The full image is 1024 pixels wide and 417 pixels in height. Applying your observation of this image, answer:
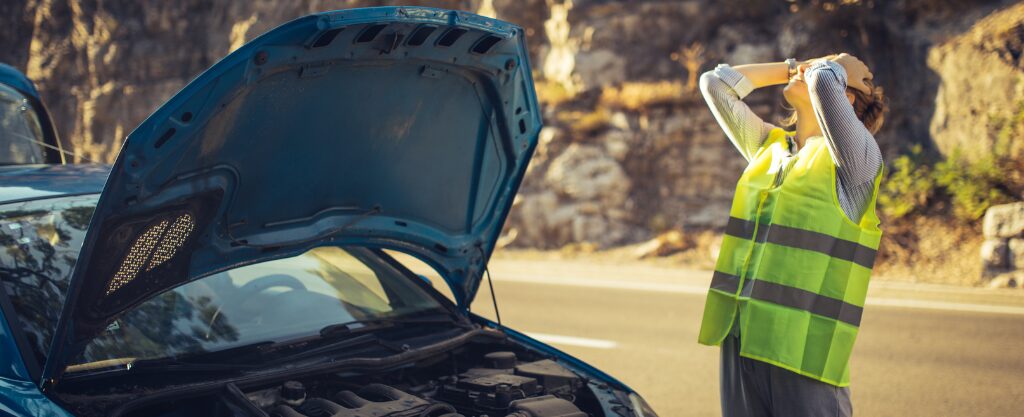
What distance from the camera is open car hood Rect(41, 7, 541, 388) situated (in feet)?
8.20

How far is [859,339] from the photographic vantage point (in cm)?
731

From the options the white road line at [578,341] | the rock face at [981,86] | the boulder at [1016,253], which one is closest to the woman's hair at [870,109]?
the white road line at [578,341]

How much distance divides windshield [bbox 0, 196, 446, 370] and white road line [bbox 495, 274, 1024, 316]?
659cm

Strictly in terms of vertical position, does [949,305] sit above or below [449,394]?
below

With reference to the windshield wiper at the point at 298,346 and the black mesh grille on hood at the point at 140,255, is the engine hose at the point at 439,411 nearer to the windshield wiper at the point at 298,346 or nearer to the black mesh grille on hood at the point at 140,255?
the windshield wiper at the point at 298,346

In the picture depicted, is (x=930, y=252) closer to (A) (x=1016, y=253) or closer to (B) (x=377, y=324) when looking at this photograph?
(A) (x=1016, y=253)

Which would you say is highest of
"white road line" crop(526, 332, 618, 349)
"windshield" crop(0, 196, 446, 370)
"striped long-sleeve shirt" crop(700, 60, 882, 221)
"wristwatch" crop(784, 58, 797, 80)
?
"wristwatch" crop(784, 58, 797, 80)

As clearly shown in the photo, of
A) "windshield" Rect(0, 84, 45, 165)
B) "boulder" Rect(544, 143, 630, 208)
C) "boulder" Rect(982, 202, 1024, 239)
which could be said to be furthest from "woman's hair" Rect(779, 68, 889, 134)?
"boulder" Rect(544, 143, 630, 208)

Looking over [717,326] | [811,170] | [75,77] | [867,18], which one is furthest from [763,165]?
[75,77]

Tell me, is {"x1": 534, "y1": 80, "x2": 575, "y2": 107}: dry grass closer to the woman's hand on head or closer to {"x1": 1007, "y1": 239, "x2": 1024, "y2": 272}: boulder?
{"x1": 1007, "y1": 239, "x2": 1024, "y2": 272}: boulder

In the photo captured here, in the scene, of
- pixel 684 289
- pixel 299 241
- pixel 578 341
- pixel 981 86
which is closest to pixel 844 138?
pixel 299 241

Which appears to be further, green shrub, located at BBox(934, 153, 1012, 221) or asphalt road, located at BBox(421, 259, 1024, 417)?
green shrub, located at BBox(934, 153, 1012, 221)

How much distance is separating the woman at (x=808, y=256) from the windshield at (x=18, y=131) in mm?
3647

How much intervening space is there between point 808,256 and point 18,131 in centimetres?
412
